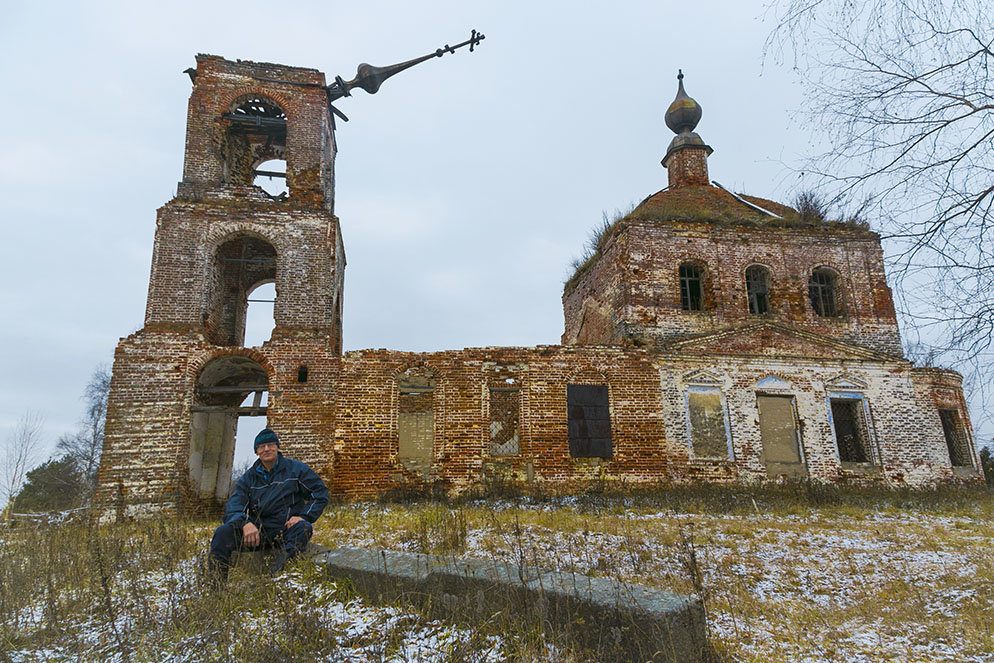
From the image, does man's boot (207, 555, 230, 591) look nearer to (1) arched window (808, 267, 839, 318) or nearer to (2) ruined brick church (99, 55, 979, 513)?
(2) ruined brick church (99, 55, 979, 513)

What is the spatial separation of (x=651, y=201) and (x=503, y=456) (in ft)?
32.8

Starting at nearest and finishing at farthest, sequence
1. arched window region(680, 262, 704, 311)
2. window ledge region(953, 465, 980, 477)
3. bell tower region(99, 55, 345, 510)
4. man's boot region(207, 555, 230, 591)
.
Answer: man's boot region(207, 555, 230, 591) → bell tower region(99, 55, 345, 510) → window ledge region(953, 465, 980, 477) → arched window region(680, 262, 704, 311)

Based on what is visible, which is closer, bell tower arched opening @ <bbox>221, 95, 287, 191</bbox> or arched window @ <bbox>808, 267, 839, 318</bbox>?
bell tower arched opening @ <bbox>221, 95, 287, 191</bbox>

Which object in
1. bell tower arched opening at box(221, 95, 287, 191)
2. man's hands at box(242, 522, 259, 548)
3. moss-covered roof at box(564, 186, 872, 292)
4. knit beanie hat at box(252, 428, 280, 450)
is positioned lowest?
man's hands at box(242, 522, 259, 548)

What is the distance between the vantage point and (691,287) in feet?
52.7

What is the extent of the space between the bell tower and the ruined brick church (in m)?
0.05

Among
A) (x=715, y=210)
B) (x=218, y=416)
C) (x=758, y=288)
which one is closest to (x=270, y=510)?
(x=218, y=416)

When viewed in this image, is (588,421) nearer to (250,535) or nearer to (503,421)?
(503,421)

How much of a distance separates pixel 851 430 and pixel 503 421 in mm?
8528

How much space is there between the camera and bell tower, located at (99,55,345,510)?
12.3 meters

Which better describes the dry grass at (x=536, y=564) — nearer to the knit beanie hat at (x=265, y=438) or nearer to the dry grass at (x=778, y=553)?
the dry grass at (x=778, y=553)

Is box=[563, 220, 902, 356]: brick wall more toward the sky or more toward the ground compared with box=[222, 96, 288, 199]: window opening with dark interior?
more toward the ground

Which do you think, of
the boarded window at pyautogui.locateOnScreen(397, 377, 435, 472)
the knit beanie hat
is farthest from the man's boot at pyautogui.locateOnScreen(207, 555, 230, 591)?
the boarded window at pyautogui.locateOnScreen(397, 377, 435, 472)

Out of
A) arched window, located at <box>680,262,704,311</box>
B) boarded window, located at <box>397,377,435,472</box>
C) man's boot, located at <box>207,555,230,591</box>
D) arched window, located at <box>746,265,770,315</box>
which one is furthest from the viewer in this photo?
arched window, located at <box>746,265,770,315</box>
